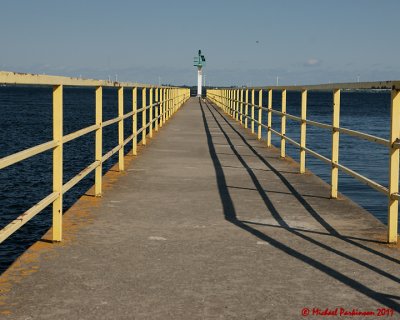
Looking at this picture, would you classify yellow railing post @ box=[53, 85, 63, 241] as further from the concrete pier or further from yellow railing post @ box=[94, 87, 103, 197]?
yellow railing post @ box=[94, 87, 103, 197]

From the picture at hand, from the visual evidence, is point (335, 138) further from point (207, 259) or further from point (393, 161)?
point (207, 259)

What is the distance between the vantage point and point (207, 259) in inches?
196

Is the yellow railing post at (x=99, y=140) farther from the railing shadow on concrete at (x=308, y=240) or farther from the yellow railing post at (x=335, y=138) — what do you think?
the yellow railing post at (x=335, y=138)

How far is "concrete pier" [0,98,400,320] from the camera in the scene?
13.0ft

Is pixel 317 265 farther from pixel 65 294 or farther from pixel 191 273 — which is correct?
pixel 65 294

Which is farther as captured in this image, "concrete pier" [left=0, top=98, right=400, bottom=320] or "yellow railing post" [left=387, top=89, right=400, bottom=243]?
"yellow railing post" [left=387, top=89, right=400, bottom=243]

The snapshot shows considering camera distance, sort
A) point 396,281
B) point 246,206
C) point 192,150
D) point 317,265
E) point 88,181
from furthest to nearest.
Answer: point 88,181 → point 192,150 → point 246,206 → point 317,265 → point 396,281

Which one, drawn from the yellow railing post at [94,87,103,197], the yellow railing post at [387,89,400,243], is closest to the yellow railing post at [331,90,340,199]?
the yellow railing post at [387,89,400,243]

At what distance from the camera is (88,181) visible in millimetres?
19234

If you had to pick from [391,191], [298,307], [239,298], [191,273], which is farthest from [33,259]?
[391,191]

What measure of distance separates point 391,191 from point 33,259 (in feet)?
9.46

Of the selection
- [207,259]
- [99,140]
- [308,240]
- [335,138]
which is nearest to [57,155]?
[207,259]

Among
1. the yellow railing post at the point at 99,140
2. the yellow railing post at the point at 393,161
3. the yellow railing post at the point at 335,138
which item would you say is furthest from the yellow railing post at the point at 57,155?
the yellow railing post at the point at 335,138

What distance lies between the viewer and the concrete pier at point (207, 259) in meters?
3.97
